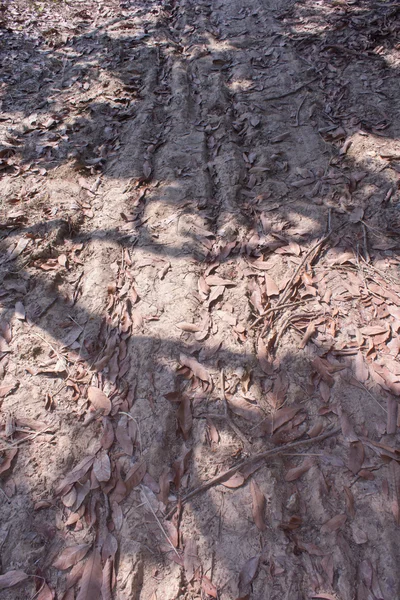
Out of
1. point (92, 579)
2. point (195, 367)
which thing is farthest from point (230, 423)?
point (92, 579)

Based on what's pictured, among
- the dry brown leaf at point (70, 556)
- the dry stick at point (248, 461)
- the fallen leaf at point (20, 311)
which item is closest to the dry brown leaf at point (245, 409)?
the dry stick at point (248, 461)

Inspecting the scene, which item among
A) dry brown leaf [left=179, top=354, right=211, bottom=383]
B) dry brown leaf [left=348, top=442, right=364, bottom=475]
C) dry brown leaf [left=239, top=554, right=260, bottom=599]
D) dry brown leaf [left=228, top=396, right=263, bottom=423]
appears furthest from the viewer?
dry brown leaf [left=179, top=354, right=211, bottom=383]

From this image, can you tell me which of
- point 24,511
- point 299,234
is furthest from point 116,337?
point 299,234

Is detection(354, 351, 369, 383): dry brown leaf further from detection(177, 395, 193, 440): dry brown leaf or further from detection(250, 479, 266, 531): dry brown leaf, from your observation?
detection(177, 395, 193, 440): dry brown leaf

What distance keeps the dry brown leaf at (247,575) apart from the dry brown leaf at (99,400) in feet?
3.10

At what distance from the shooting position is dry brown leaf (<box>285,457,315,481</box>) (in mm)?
1975

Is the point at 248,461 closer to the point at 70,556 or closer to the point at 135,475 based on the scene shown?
the point at 135,475

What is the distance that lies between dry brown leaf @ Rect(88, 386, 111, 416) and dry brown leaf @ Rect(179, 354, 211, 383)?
1.46 ft

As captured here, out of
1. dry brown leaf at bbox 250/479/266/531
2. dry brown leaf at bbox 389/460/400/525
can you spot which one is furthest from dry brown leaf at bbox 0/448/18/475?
dry brown leaf at bbox 389/460/400/525

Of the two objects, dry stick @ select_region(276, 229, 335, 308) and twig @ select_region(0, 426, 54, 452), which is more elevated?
dry stick @ select_region(276, 229, 335, 308)

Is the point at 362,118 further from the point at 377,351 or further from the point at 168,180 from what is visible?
the point at 377,351

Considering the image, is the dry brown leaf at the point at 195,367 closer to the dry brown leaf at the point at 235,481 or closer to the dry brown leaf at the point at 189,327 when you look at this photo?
the dry brown leaf at the point at 189,327

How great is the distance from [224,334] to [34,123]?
3.14m

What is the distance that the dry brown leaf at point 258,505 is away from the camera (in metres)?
Result: 1.84
